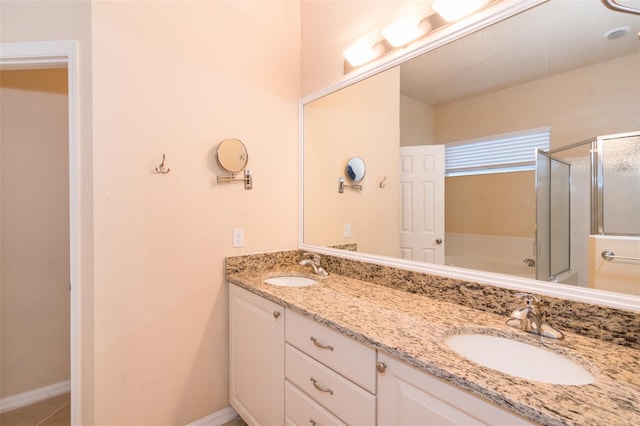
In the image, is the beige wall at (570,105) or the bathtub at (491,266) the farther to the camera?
the bathtub at (491,266)

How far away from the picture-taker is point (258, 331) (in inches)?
58.3

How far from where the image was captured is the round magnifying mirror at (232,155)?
1695 millimetres

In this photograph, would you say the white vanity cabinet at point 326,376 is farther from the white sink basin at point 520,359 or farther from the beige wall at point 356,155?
the beige wall at point 356,155

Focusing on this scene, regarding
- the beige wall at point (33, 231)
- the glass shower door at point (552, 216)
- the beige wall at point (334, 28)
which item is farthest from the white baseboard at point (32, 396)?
the glass shower door at point (552, 216)

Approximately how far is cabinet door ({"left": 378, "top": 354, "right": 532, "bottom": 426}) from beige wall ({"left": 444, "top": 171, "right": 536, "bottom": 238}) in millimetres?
739

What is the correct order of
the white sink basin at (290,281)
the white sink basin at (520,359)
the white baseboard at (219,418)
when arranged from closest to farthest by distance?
the white sink basin at (520,359) < the white baseboard at (219,418) < the white sink basin at (290,281)

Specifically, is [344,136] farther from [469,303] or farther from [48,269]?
[48,269]

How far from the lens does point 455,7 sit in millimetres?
1239

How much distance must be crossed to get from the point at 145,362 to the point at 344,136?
1718 millimetres

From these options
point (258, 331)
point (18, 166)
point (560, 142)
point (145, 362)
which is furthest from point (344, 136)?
point (18, 166)

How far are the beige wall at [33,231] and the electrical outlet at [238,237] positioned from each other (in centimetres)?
133

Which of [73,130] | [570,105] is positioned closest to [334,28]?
[570,105]

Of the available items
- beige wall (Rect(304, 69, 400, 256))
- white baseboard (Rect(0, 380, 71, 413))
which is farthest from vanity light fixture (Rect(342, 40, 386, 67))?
white baseboard (Rect(0, 380, 71, 413))

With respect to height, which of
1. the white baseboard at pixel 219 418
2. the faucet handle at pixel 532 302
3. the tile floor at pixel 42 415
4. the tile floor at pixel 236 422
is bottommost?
the tile floor at pixel 42 415
